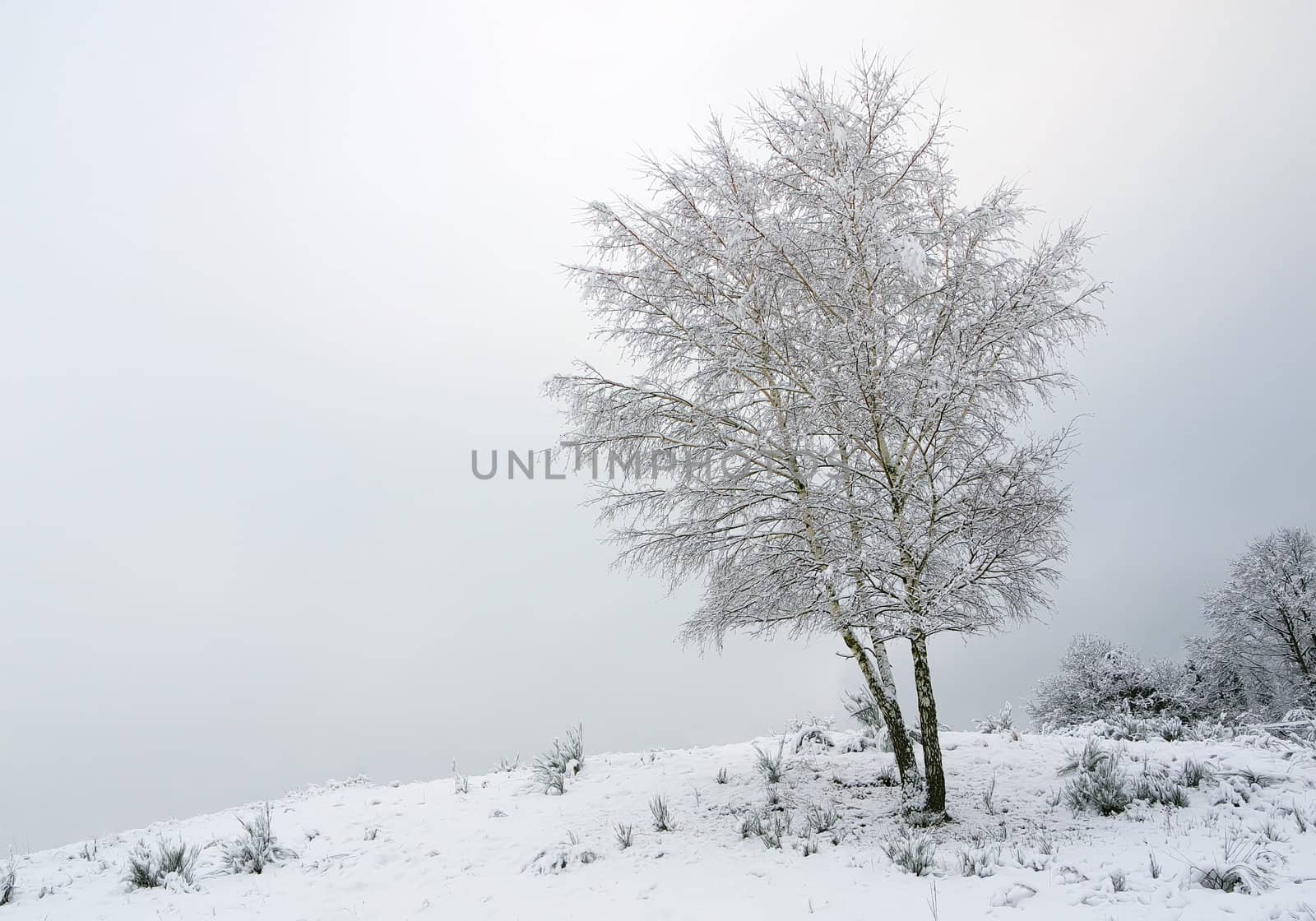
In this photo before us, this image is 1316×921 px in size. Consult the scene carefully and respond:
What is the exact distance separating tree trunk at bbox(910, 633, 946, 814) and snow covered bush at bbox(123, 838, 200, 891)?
8.28 metres

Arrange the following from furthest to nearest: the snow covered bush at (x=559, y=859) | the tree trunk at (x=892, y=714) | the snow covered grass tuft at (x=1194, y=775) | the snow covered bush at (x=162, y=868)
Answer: the tree trunk at (x=892, y=714)
the snow covered grass tuft at (x=1194, y=775)
the snow covered bush at (x=162, y=868)
the snow covered bush at (x=559, y=859)

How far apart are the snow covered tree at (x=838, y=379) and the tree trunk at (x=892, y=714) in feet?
0.11

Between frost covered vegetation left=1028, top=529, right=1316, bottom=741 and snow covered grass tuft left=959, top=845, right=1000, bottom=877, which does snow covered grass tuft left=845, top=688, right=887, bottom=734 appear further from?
frost covered vegetation left=1028, top=529, right=1316, bottom=741

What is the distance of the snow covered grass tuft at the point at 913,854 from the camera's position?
594 centimetres

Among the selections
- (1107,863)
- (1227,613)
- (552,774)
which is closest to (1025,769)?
→ (1107,863)

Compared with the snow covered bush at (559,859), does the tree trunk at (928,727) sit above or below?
above

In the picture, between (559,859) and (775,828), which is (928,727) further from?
(559,859)

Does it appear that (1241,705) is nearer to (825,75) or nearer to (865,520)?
(865,520)

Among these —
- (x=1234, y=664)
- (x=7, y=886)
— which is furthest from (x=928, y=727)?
(x=1234, y=664)

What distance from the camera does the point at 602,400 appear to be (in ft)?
31.1

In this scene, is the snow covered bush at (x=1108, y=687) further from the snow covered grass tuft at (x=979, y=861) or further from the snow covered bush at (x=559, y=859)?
the snow covered bush at (x=559, y=859)

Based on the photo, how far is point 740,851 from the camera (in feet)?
22.8

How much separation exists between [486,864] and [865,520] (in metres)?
5.61

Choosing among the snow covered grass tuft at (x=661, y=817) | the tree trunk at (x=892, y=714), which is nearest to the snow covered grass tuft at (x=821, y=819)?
the tree trunk at (x=892, y=714)
